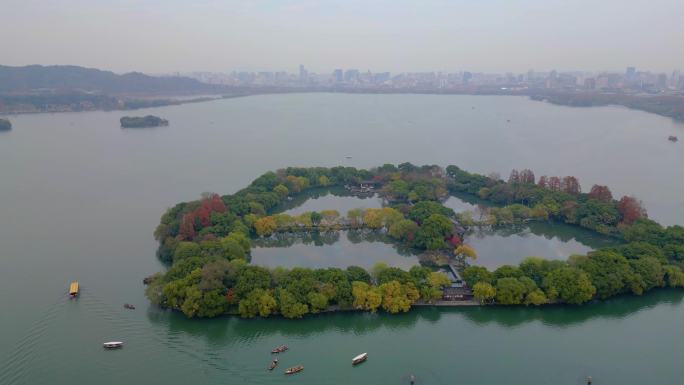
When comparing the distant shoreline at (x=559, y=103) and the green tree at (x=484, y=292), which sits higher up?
the distant shoreline at (x=559, y=103)

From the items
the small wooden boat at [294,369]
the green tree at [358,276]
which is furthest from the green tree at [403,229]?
the small wooden boat at [294,369]

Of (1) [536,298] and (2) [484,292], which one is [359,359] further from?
(1) [536,298]

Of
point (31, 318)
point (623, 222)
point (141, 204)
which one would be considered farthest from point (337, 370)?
point (141, 204)

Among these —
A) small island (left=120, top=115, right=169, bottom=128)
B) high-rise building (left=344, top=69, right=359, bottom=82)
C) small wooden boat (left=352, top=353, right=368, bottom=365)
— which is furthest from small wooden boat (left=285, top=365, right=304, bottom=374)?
high-rise building (left=344, top=69, right=359, bottom=82)

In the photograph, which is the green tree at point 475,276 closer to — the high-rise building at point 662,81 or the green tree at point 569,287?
the green tree at point 569,287

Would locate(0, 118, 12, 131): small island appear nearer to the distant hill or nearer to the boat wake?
the distant hill

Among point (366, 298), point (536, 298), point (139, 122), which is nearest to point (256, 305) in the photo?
point (366, 298)

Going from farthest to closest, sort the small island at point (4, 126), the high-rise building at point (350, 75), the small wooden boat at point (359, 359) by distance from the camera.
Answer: the high-rise building at point (350, 75) < the small island at point (4, 126) < the small wooden boat at point (359, 359)
